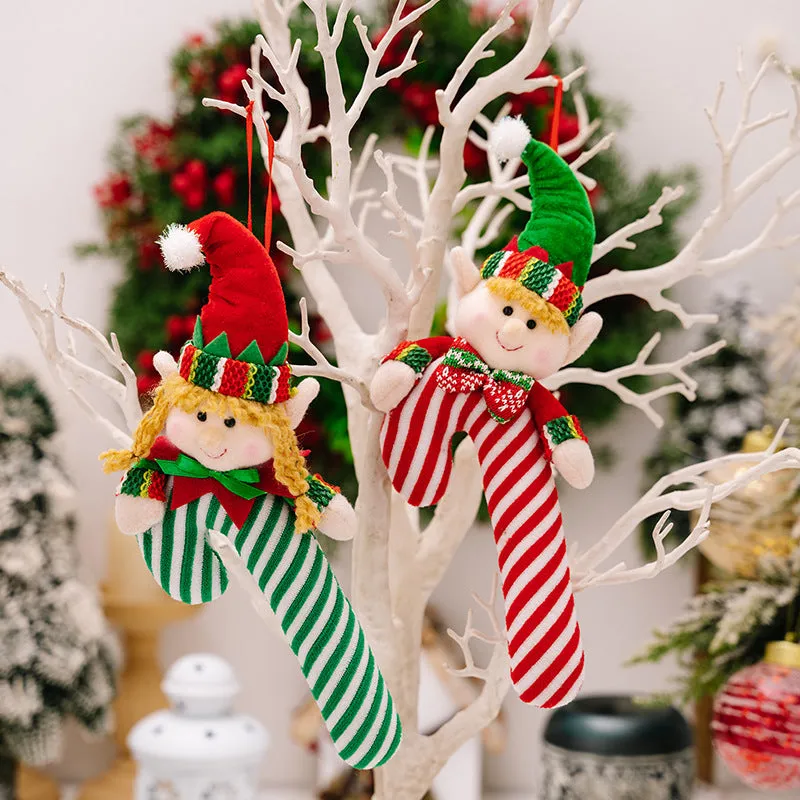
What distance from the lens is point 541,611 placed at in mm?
677

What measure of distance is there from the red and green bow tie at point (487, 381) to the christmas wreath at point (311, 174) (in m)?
0.74

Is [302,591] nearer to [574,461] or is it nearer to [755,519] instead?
[574,461]

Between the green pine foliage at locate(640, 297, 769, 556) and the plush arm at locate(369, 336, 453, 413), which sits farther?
the green pine foliage at locate(640, 297, 769, 556)

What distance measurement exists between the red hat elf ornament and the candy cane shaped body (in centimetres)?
6

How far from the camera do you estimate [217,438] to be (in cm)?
64

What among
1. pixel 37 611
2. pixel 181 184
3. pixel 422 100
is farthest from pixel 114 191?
pixel 37 611

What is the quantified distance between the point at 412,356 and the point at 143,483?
0.60 feet

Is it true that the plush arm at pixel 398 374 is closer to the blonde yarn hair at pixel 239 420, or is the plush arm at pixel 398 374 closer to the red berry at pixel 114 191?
the blonde yarn hair at pixel 239 420

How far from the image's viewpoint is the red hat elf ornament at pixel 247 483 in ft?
2.13

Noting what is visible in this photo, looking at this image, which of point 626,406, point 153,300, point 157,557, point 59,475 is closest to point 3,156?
point 153,300

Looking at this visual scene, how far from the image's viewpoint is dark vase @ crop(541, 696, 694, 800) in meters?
1.25

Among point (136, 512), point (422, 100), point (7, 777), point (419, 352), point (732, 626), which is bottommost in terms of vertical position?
point (7, 777)

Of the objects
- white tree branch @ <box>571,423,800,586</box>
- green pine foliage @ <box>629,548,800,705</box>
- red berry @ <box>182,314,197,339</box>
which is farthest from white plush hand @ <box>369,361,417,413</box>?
red berry @ <box>182,314,197,339</box>

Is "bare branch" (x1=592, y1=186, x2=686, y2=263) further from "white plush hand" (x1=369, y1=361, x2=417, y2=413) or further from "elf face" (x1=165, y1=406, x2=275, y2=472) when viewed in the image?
"elf face" (x1=165, y1=406, x2=275, y2=472)
